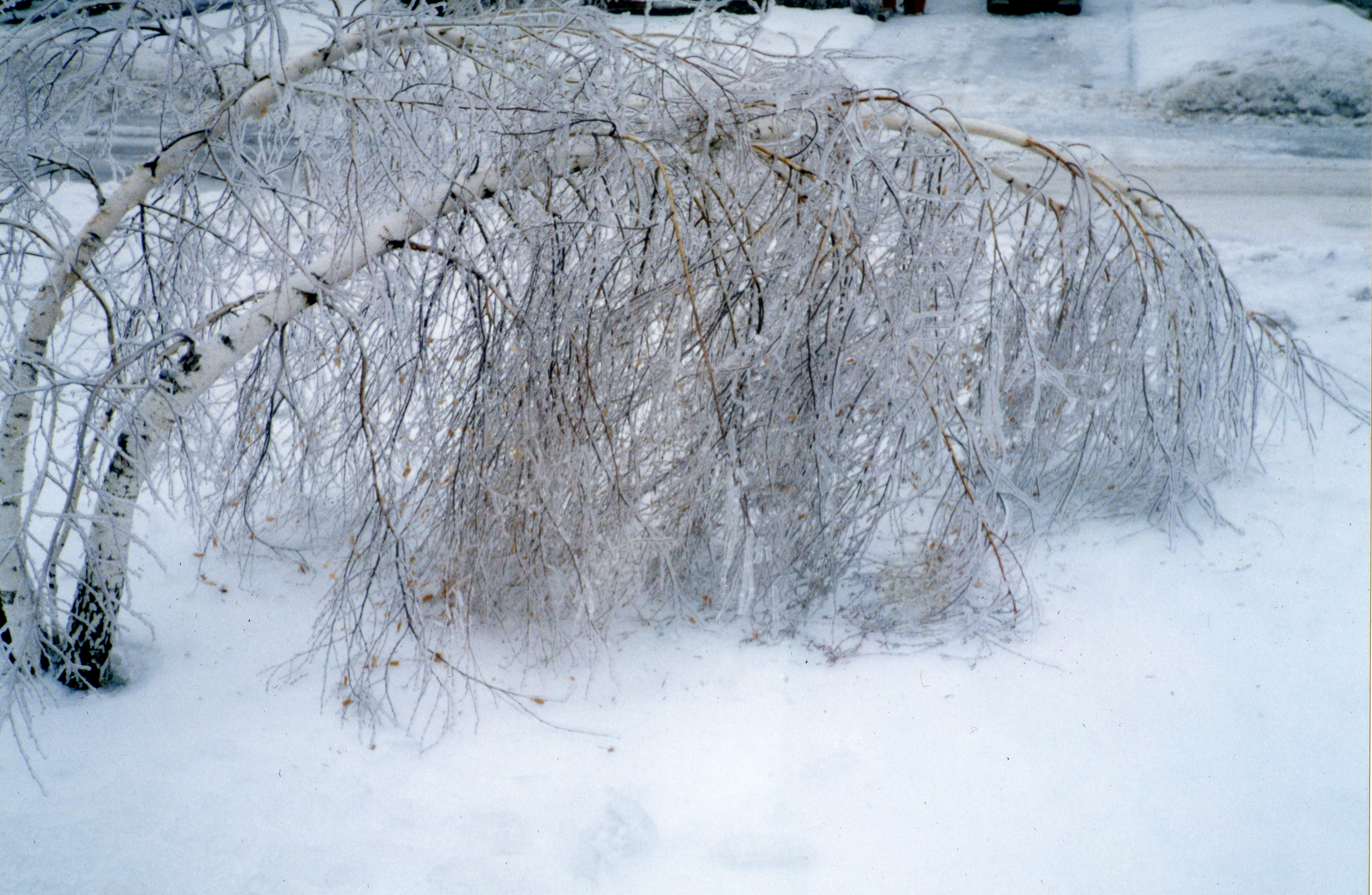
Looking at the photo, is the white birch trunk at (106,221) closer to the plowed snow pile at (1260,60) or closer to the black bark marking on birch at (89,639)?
the black bark marking on birch at (89,639)

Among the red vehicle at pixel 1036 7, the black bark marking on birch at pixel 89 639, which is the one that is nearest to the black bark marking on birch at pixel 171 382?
the black bark marking on birch at pixel 89 639

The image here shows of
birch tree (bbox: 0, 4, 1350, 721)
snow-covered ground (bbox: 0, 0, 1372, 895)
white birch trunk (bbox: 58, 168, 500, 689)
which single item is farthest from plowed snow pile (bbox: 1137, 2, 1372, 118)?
white birch trunk (bbox: 58, 168, 500, 689)

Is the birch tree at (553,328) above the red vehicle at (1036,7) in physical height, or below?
below

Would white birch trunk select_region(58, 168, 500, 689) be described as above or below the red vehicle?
below

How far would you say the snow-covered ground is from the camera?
2.55 meters

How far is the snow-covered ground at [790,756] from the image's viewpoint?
8.36ft

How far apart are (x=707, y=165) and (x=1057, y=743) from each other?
84.4 inches

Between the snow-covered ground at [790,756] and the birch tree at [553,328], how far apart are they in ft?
0.70

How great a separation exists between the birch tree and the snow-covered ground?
0.70ft

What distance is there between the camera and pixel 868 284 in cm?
302

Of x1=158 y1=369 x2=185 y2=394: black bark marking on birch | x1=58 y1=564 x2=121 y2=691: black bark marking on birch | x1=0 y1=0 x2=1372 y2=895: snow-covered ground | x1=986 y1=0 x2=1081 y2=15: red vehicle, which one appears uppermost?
x1=986 y1=0 x2=1081 y2=15: red vehicle

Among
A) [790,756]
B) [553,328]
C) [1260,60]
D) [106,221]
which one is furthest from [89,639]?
[1260,60]

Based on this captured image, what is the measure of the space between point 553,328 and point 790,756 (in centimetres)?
152

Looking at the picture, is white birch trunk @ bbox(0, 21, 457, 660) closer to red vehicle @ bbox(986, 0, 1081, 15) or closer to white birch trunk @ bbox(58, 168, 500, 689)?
white birch trunk @ bbox(58, 168, 500, 689)
